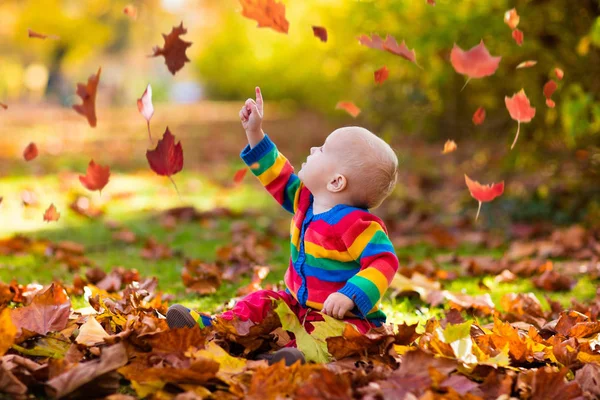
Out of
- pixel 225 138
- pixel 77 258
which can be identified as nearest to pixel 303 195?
pixel 77 258

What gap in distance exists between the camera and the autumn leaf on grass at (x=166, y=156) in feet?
7.57

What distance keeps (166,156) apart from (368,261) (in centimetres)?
74

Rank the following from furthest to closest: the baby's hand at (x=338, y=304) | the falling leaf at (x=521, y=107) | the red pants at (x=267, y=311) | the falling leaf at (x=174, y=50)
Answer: the falling leaf at (x=521, y=107)
the falling leaf at (x=174, y=50)
the red pants at (x=267, y=311)
the baby's hand at (x=338, y=304)

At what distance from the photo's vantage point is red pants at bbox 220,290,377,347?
2260 millimetres

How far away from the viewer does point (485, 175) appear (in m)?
6.77

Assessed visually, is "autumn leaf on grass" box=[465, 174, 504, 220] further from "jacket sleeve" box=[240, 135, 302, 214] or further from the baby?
"jacket sleeve" box=[240, 135, 302, 214]

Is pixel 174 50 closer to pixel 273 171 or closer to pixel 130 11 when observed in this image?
pixel 130 11

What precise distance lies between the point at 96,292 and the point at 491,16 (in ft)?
11.8

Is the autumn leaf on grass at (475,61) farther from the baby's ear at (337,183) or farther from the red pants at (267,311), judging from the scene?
the red pants at (267,311)

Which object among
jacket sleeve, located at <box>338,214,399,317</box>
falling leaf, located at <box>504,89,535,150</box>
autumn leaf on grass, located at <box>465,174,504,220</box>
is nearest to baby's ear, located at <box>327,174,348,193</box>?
jacket sleeve, located at <box>338,214,399,317</box>

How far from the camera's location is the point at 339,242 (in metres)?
2.29

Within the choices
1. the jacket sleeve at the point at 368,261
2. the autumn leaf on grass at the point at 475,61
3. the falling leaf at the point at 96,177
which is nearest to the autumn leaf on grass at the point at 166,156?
the falling leaf at the point at 96,177

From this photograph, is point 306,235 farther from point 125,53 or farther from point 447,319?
point 125,53

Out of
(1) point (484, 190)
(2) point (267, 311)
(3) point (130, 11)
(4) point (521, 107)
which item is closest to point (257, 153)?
(2) point (267, 311)
